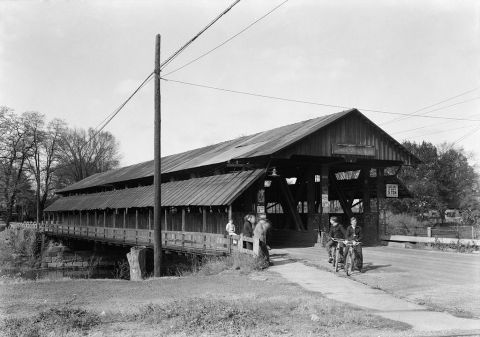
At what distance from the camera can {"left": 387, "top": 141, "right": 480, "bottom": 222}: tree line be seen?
55562 millimetres

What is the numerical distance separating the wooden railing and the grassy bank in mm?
5912

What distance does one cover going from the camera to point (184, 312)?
9.62 meters

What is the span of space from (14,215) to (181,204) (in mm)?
72518

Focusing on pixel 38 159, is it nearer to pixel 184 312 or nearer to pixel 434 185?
pixel 434 185

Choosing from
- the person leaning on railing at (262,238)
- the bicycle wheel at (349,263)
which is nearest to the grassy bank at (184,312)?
the bicycle wheel at (349,263)

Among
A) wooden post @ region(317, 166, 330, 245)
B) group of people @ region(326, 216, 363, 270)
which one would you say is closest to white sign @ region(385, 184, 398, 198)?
wooden post @ region(317, 166, 330, 245)

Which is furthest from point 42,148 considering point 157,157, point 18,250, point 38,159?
point 157,157

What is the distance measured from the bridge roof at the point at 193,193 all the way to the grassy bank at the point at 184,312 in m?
10.3

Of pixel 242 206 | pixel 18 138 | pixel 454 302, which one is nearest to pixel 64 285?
pixel 454 302

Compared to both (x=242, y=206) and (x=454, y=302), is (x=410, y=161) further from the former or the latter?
(x=454, y=302)

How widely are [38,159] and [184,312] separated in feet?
219

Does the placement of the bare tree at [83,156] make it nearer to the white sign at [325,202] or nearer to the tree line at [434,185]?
the tree line at [434,185]

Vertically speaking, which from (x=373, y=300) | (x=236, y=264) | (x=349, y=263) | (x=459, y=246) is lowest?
(x=373, y=300)

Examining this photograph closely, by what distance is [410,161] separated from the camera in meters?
28.0
